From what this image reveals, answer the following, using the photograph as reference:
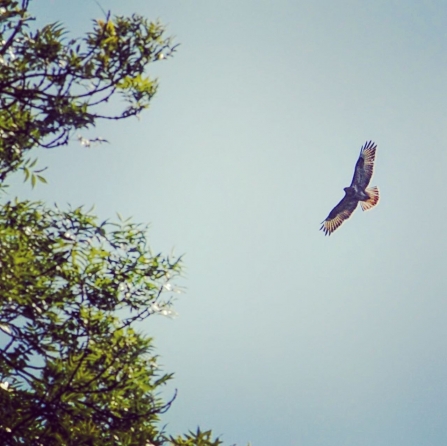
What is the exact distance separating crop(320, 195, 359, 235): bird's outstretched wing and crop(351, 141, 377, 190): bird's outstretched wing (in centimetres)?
89

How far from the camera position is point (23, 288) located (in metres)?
4.90

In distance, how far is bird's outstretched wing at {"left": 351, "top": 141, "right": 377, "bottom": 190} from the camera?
15914mm

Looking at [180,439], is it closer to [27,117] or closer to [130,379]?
[130,379]

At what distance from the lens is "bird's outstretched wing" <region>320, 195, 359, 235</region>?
16.8 m

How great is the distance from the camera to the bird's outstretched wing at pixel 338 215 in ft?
55.0

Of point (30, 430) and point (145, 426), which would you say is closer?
point (30, 430)

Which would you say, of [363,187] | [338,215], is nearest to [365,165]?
[363,187]

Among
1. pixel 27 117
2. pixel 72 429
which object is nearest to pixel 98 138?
pixel 27 117

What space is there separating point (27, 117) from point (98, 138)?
2.58ft

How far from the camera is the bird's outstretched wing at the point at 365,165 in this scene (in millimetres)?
15914

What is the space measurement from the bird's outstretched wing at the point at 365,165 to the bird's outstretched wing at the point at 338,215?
35.2 inches

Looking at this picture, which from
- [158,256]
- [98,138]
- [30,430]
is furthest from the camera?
[158,256]

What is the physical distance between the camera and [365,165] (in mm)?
16016

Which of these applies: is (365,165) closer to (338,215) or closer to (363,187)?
(363,187)
